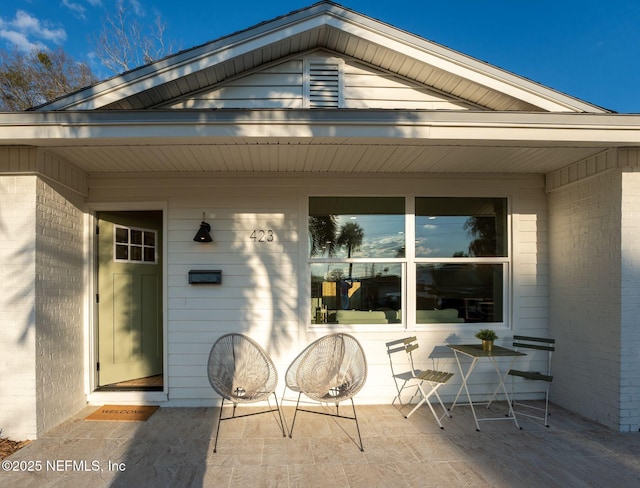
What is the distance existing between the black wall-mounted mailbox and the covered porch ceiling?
3.85 feet

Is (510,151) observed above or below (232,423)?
above

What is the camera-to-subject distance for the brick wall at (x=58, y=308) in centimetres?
320

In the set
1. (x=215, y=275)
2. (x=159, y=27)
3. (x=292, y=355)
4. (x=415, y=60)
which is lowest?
(x=292, y=355)

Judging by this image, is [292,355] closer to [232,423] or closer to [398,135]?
[232,423]

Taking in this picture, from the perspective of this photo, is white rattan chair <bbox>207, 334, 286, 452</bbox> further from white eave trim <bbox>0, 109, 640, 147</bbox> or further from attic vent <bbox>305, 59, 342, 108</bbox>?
attic vent <bbox>305, 59, 342, 108</bbox>

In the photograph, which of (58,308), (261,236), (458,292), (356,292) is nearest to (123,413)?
(58,308)

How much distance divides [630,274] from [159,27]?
39.4 feet

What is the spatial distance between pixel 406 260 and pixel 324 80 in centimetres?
215

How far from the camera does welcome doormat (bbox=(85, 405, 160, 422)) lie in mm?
3541

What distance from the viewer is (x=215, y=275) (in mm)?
3852

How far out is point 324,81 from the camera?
13.2 feet

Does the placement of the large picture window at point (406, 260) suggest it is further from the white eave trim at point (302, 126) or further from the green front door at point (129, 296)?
the green front door at point (129, 296)

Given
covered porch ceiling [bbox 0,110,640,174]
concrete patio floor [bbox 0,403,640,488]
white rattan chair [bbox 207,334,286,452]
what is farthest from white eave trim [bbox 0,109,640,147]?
concrete patio floor [bbox 0,403,640,488]

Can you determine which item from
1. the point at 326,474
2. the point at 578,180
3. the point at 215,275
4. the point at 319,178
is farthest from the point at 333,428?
the point at 578,180
